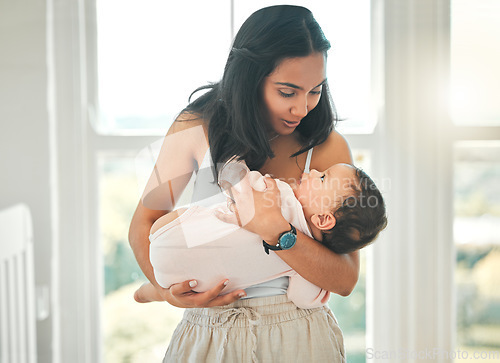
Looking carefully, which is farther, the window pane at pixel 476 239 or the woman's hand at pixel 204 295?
the window pane at pixel 476 239

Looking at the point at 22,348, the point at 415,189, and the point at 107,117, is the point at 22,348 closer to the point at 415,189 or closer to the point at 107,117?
the point at 107,117

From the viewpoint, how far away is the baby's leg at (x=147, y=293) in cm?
87

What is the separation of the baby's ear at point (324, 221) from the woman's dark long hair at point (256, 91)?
0.42ft

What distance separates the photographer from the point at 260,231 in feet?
2.48

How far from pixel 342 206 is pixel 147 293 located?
0.43 meters

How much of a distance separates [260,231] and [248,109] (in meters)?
0.22

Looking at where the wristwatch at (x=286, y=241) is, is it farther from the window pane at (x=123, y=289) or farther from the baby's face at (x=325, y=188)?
the window pane at (x=123, y=289)

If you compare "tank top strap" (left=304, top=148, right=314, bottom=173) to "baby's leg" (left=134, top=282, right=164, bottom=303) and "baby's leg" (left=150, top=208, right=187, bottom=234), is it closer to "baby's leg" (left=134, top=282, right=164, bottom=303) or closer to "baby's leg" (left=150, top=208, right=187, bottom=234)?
"baby's leg" (left=150, top=208, right=187, bottom=234)

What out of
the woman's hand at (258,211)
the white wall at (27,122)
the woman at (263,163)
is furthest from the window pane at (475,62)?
the white wall at (27,122)

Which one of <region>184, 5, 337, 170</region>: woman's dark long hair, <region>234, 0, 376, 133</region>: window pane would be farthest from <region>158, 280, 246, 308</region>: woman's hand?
<region>234, 0, 376, 133</region>: window pane

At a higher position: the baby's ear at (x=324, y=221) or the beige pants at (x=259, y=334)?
the baby's ear at (x=324, y=221)

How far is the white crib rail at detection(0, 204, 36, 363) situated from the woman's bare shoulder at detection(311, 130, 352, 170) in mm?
585

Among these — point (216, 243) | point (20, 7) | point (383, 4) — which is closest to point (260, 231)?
point (216, 243)

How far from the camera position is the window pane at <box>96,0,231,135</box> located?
0.86 metres
